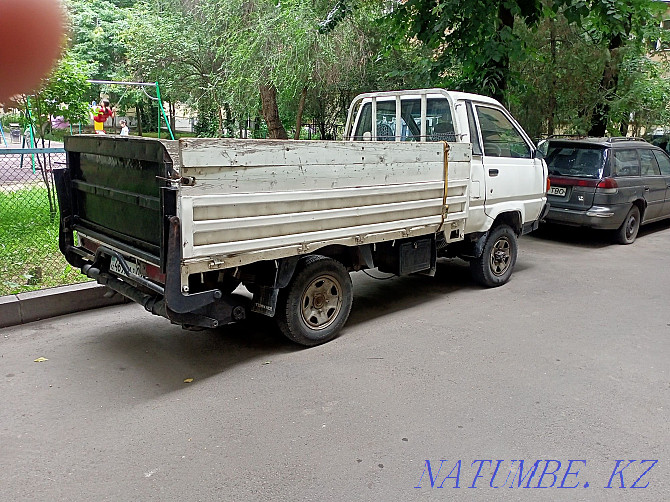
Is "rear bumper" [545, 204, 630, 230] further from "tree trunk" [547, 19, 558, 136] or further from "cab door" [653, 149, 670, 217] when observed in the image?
"tree trunk" [547, 19, 558, 136]

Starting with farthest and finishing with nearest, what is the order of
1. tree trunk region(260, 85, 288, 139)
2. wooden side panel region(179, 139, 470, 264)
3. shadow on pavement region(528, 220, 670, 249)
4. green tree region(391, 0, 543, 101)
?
1. tree trunk region(260, 85, 288, 139)
2. shadow on pavement region(528, 220, 670, 249)
3. green tree region(391, 0, 543, 101)
4. wooden side panel region(179, 139, 470, 264)

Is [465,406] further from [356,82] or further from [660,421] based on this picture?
[356,82]

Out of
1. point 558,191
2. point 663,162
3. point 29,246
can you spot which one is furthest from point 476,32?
point 29,246

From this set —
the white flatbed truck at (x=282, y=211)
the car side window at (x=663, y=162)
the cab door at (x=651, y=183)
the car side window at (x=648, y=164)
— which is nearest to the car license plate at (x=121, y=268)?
the white flatbed truck at (x=282, y=211)

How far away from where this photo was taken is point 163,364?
461 cm

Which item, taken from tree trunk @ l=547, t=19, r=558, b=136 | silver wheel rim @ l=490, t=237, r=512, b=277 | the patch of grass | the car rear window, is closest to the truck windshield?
silver wheel rim @ l=490, t=237, r=512, b=277

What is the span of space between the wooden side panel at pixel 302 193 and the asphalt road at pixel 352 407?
1019 millimetres

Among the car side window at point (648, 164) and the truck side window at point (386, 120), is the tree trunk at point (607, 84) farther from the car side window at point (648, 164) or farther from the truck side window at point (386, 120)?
the truck side window at point (386, 120)

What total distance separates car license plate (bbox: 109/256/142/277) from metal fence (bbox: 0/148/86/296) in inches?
64.7

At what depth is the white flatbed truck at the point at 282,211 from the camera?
399 cm

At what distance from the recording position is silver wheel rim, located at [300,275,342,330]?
4996mm

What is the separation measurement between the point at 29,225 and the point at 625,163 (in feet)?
31.0

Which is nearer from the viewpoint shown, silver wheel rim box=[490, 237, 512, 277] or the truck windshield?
the truck windshield

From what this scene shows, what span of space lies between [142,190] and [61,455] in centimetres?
191
